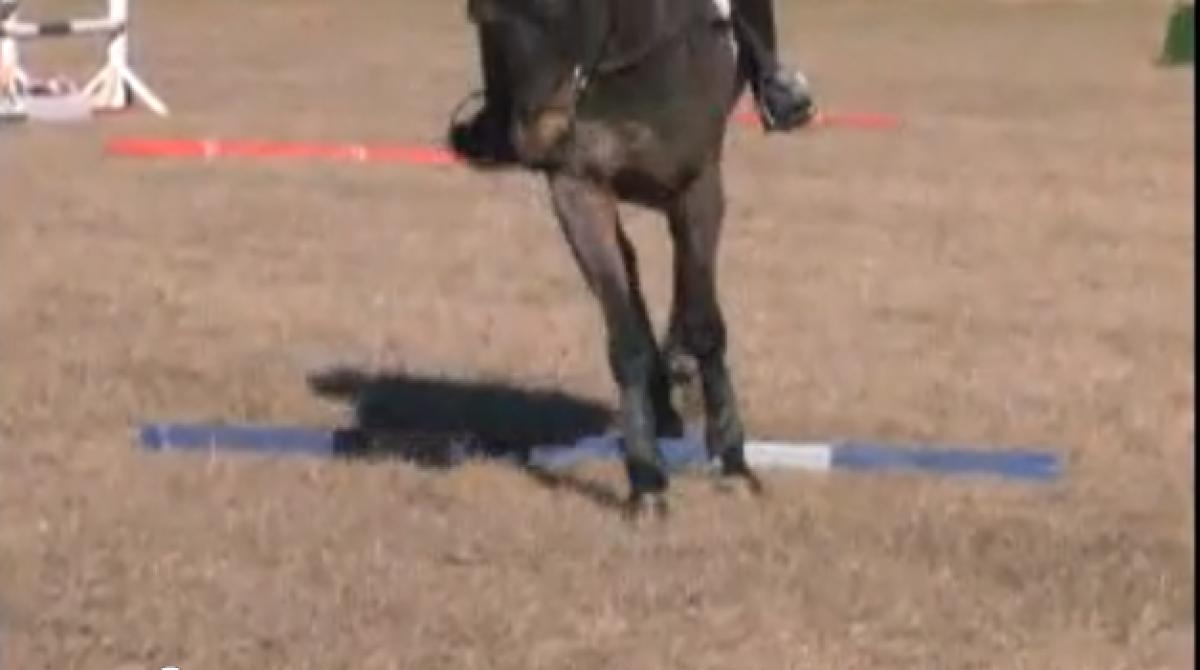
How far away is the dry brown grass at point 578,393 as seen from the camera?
25.0 ft

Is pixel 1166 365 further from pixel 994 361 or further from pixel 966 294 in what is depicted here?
pixel 966 294

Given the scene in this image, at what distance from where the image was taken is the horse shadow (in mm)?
9758

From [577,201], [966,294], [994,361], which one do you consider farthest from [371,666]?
[966,294]

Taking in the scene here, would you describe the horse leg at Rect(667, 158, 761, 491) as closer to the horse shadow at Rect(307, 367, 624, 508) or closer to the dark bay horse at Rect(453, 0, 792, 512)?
the dark bay horse at Rect(453, 0, 792, 512)

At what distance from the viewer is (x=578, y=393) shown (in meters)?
11.5

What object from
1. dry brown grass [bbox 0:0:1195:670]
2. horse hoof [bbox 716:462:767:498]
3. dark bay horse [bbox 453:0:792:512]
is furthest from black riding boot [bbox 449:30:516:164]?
horse hoof [bbox 716:462:767:498]

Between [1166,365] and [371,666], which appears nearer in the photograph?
[371,666]

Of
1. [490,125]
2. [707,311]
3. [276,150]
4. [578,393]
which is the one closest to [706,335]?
[707,311]

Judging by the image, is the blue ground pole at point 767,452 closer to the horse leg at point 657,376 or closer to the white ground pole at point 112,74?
the horse leg at point 657,376

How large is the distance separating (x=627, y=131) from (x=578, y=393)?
272 centimetres

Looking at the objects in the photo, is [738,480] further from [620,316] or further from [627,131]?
[627,131]

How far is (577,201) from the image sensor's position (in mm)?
8969

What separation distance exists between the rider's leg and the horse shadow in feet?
3.81

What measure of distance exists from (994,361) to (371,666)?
17.7ft
